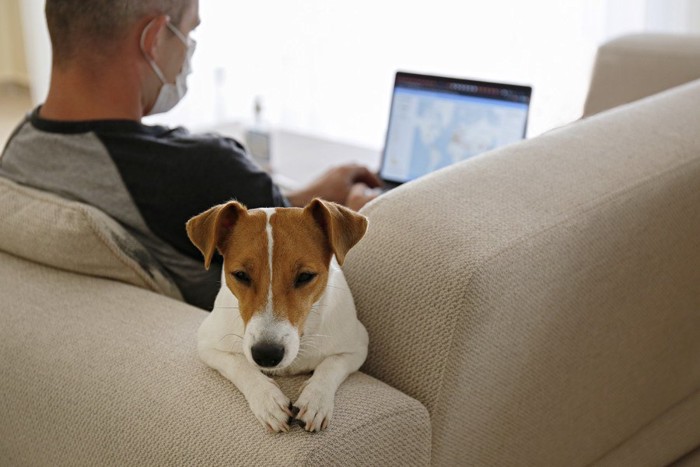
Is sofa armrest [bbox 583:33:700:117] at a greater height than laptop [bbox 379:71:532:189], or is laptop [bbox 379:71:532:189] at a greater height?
sofa armrest [bbox 583:33:700:117]

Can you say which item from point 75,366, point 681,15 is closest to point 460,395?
point 75,366

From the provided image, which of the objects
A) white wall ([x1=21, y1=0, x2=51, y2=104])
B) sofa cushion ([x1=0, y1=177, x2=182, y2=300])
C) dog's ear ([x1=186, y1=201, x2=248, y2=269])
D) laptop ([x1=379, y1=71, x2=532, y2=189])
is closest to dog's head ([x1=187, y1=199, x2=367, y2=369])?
dog's ear ([x1=186, y1=201, x2=248, y2=269])

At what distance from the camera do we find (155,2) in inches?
60.2

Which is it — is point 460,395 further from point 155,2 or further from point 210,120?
point 210,120

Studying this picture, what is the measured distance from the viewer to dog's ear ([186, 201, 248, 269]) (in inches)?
39.7

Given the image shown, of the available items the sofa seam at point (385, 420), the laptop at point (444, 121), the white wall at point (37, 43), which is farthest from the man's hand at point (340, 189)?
the white wall at point (37, 43)

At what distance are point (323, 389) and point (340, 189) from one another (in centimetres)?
95

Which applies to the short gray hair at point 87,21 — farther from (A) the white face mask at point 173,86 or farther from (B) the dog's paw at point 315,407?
(B) the dog's paw at point 315,407

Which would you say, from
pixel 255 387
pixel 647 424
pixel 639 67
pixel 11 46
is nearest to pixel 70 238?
pixel 255 387

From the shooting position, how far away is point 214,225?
3.30 ft

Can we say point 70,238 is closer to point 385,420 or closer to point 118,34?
point 118,34

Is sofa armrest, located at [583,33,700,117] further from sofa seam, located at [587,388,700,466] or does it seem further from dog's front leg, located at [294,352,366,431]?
dog's front leg, located at [294,352,366,431]

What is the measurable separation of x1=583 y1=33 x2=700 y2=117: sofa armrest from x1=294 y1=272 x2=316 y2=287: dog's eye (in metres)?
1.26

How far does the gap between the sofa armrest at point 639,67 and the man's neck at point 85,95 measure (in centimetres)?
117
